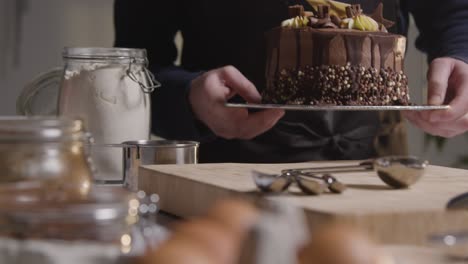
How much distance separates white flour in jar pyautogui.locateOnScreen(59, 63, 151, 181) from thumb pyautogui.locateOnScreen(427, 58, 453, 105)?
49 centimetres

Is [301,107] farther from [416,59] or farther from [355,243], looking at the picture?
[416,59]

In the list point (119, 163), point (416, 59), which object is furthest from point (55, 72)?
point (416, 59)

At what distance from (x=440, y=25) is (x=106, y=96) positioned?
2.79 ft

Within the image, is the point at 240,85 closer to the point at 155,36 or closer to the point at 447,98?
the point at 447,98

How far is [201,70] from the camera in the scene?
6.87 ft

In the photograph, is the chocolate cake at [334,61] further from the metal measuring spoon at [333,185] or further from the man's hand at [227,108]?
the metal measuring spoon at [333,185]

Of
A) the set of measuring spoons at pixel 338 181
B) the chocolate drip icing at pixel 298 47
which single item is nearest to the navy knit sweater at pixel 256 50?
the chocolate drip icing at pixel 298 47

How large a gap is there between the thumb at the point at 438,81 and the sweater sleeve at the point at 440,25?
22 cm

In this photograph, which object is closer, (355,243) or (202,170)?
(355,243)

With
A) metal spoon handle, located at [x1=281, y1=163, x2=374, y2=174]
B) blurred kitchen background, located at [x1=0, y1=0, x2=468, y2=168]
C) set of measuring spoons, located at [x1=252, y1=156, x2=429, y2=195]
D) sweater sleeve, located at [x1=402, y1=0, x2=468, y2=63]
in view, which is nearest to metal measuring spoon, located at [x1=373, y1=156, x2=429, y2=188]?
set of measuring spoons, located at [x1=252, y1=156, x2=429, y2=195]

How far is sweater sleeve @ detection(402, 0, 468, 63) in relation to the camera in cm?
194

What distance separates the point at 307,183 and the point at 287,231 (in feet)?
1.45

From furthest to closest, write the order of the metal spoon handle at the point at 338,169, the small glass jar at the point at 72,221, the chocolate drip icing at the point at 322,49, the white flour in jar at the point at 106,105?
1. the chocolate drip icing at the point at 322,49
2. the white flour in jar at the point at 106,105
3. the metal spoon handle at the point at 338,169
4. the small glass jar at the point at 72,221

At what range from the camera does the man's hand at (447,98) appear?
1.61 meters
